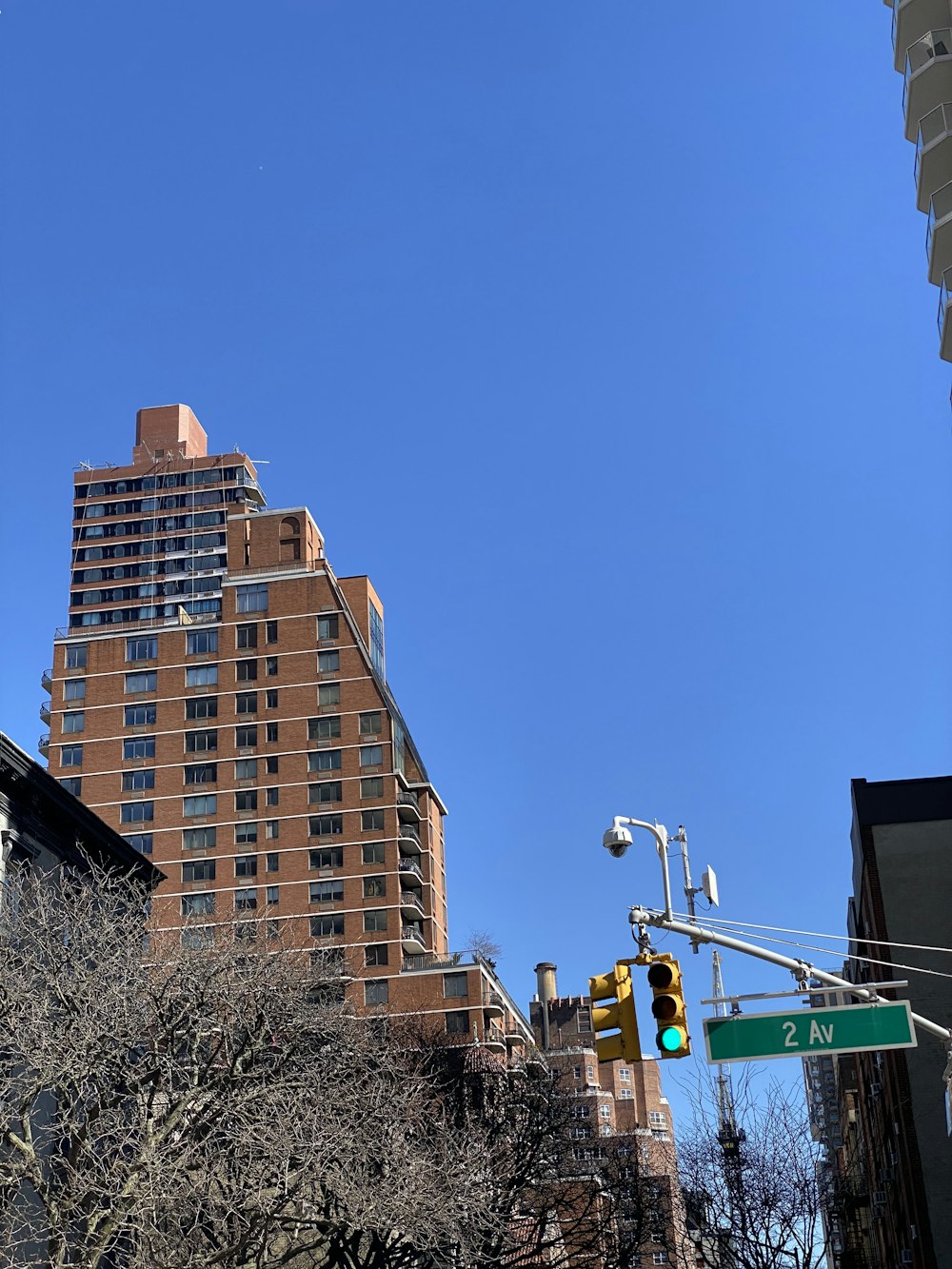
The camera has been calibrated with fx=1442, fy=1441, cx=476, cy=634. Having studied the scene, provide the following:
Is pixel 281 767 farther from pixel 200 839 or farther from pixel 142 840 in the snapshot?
pixel 142 840

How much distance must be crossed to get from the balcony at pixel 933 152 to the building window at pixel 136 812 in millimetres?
68075

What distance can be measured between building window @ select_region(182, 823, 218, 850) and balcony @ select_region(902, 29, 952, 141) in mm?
66212

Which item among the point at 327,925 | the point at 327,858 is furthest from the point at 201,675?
the point at 327,925

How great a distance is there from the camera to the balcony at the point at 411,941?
93000 millimetres

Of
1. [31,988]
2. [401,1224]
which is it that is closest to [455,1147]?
[401,1224]

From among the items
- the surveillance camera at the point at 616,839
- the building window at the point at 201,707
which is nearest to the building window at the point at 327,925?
the building window at the point at 201,707

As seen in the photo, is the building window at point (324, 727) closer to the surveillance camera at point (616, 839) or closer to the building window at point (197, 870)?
the building window at point (197, 870)

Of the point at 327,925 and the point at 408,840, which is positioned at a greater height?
the point at 408,840

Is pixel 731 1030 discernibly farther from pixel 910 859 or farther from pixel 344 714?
pixel 344 714

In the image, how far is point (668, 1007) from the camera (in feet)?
49.2

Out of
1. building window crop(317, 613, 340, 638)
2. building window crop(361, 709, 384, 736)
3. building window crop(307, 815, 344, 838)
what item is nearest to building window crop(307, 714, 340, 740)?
building window crop(361, 709, 384, 736)

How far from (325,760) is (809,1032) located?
83883mm

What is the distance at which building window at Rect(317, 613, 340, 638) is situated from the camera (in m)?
100

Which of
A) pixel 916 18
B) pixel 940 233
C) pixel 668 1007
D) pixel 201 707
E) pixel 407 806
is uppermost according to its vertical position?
pixel 916 18
